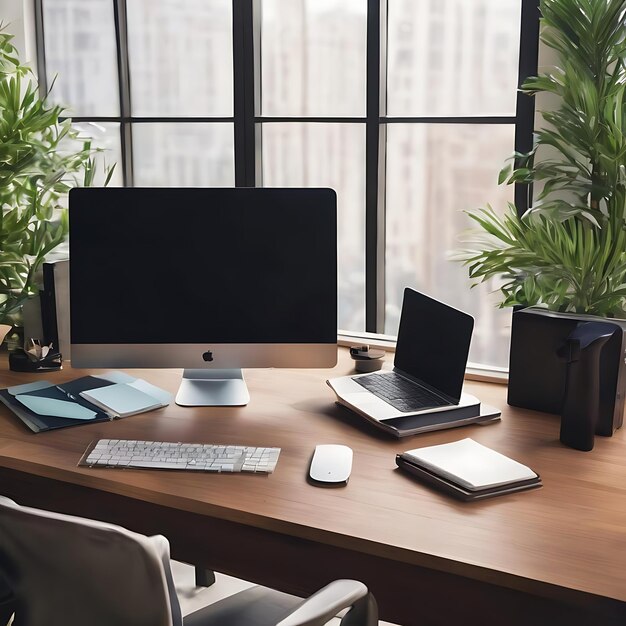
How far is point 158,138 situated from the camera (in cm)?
431

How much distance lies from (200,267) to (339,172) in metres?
1.81

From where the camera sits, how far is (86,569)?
4.36 ft

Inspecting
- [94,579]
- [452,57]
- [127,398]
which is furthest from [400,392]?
[452,57]

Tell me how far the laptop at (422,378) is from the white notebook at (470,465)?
6.3 inches

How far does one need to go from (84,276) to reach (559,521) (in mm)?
1276

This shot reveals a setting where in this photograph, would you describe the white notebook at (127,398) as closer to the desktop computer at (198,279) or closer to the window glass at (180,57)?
the desktop computer at (198,279)

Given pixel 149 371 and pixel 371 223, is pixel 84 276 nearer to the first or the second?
pixel 149 371

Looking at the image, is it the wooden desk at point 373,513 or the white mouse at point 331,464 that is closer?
the wooden desk at point 373,513

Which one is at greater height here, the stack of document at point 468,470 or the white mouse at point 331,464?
the stack of document at point 468,470

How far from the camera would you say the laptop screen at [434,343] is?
203 centimetres

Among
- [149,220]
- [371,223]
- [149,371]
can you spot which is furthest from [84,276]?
[371,223]

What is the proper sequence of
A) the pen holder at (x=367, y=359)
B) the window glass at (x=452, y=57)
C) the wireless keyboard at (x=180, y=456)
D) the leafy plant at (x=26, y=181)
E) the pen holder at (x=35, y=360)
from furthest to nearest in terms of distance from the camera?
the window glass at (x=452, y=57) → the leafy plant at (x=26, y=181) → the pen holder at (x=35, y=360) → the pen holder at (x=367, y=359) → the wireless keyboard at (x=180, y=456)

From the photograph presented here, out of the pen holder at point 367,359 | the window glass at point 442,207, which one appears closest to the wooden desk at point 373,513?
the pen holder at point 367,359

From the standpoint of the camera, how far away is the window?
140 inches
